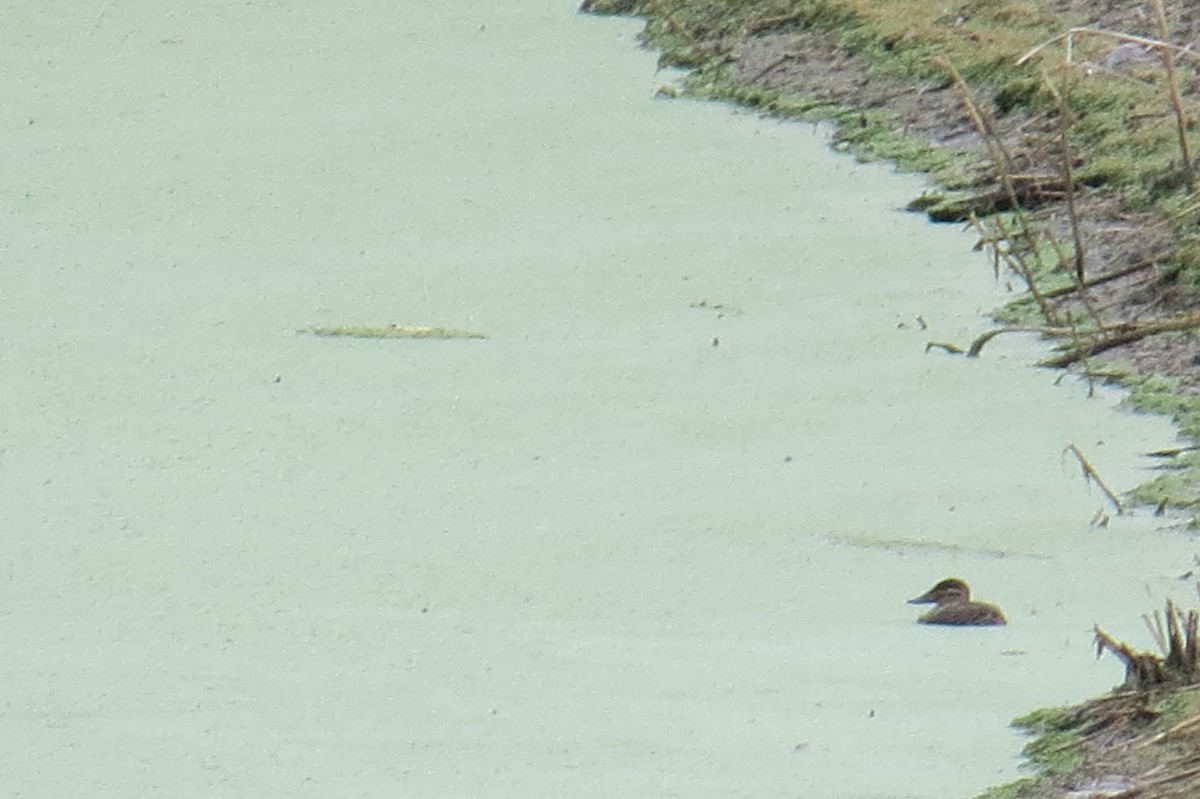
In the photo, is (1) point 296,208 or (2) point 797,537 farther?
(1) point 296,208

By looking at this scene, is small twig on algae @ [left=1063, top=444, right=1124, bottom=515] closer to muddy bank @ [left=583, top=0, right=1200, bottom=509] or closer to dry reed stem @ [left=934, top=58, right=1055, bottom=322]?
muddy bank @ [left=583, top=0, right=1200, bottom=509]

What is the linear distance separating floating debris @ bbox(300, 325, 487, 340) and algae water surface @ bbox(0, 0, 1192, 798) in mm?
17

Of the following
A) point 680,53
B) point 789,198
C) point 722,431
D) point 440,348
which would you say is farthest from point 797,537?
point 680,53

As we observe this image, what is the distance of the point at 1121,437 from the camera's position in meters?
2.67

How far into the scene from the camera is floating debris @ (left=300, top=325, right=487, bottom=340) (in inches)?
119

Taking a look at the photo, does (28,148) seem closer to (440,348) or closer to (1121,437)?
(440,348)

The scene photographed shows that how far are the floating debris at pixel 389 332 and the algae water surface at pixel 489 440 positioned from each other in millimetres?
17

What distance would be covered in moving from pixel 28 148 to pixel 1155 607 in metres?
2.16

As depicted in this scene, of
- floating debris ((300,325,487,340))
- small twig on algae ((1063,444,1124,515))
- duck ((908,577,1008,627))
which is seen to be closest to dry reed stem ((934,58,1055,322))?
small twig on algae ((1063,444,1124,515))

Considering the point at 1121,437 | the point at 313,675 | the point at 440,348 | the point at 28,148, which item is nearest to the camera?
the point at 313,675

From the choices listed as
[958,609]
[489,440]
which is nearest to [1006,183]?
[489,440]

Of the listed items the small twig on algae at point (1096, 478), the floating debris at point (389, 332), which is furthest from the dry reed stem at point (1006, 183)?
the floating debris at point (389, 332)

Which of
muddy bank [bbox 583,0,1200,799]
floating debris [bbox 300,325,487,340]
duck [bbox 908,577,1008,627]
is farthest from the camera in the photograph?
floating debris [bbox 300,325,487,340]

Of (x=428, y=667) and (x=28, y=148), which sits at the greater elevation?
(x=428, y=667)
